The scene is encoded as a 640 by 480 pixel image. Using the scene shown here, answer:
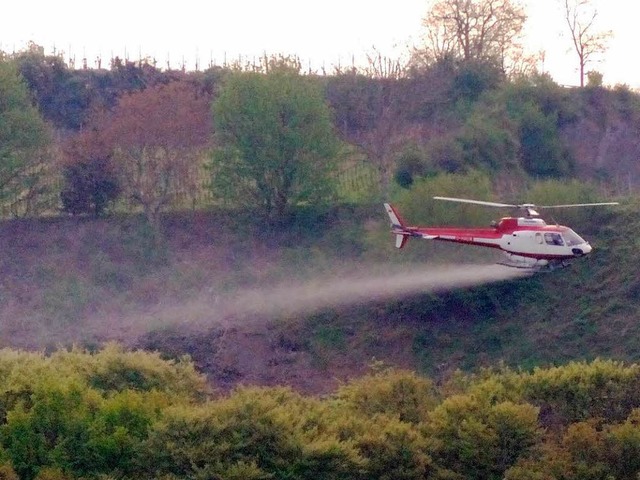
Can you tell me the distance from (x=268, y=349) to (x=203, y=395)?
15166 millimetres

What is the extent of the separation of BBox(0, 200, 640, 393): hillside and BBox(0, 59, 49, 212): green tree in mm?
2175

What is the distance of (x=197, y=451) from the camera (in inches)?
970

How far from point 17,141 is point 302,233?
13686mm

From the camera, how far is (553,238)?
38375 millimetres

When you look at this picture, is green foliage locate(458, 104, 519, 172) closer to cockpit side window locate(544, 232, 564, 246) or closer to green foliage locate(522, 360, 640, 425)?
cockpit side window locate(544, 232, 564, 246)

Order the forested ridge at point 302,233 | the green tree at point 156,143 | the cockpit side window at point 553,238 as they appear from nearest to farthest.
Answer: the forested ridge at point 302,233, the cockpit side window at point 553,238, the green tree at point 156,143

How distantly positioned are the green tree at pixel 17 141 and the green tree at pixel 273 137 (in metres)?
8.15

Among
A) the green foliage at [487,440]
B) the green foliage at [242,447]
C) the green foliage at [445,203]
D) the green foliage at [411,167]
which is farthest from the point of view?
the green foliage at [411,167]

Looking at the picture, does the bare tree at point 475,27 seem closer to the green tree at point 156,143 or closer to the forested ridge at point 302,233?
the forested ridge at point 302,233

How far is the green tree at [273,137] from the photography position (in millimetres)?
54562

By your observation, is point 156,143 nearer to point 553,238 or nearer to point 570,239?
point 553,238

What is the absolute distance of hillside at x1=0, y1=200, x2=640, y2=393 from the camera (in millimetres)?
45625

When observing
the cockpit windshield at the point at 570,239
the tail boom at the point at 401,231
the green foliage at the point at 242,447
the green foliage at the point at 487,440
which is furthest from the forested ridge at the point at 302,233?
the cockpit windshield at the point at 570,239

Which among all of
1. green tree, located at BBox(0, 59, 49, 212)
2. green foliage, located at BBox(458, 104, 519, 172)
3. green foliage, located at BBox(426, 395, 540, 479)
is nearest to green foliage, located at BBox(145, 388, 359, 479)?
green foliage, located at BBox(426, 395, 540, 479)
